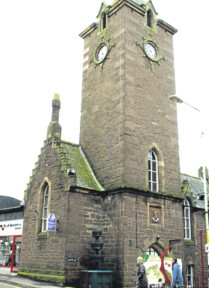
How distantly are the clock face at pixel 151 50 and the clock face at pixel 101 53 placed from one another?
2751mm

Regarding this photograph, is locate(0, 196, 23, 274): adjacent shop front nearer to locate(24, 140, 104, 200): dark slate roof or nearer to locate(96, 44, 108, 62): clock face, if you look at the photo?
locate(24, 140, 104, 200): dark slate roof

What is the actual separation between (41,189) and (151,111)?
27.4 ft

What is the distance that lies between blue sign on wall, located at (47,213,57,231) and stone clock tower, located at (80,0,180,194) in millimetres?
3562

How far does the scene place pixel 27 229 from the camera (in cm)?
2177

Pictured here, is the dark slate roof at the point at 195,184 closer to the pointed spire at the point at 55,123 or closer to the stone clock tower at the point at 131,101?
the stone clock tower at the point at 131,101

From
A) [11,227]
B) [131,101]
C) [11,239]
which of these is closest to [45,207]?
[11,227]

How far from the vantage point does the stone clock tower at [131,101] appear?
20094mm

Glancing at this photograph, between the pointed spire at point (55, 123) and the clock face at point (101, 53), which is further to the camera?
the clock face at point (101, 53)

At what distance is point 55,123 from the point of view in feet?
72.4

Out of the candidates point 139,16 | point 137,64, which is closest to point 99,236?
point 137,64

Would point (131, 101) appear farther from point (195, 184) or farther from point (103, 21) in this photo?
point (195, 184)

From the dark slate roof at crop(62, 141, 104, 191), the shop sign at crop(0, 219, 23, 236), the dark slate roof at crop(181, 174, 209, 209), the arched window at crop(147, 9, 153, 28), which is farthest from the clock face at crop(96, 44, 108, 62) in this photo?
the shop sign at crop(0, 219, 23, 236)

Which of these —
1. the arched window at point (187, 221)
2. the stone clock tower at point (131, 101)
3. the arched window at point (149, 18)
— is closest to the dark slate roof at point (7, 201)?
the stone clock tower at point (131, 101)

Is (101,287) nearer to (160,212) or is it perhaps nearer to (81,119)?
(160,212)
